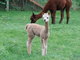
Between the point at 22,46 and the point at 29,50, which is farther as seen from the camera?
the point at 22,46

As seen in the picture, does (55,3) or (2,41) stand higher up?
(55,3)

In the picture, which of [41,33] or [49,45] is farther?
[49,45]

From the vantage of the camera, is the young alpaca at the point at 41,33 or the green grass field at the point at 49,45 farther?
the green grass field at the point at 49,45

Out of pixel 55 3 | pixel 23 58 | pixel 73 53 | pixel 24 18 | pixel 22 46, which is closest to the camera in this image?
pixel 23 58

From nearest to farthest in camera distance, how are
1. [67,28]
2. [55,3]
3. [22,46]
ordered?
[22,46] → [67,28] → [55,3]

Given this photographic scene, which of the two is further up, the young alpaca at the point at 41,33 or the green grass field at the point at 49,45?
the young alpaca at the point at 41,33

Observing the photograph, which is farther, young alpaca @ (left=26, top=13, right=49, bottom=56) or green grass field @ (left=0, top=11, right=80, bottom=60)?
green grass field @ (left=0, top=11, right=80, bottom=60)

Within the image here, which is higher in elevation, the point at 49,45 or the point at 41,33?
the point at 41,33

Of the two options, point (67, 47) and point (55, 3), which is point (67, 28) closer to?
point (55, 3)

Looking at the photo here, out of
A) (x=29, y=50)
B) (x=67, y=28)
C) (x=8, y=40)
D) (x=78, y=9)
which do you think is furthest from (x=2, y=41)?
(x=78, y=9)

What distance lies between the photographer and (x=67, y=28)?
13602mm

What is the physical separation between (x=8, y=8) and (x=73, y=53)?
40.2ft

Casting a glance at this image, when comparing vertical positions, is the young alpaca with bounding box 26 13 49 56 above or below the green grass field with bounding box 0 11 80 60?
above

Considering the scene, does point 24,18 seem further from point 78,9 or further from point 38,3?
point 78,9
